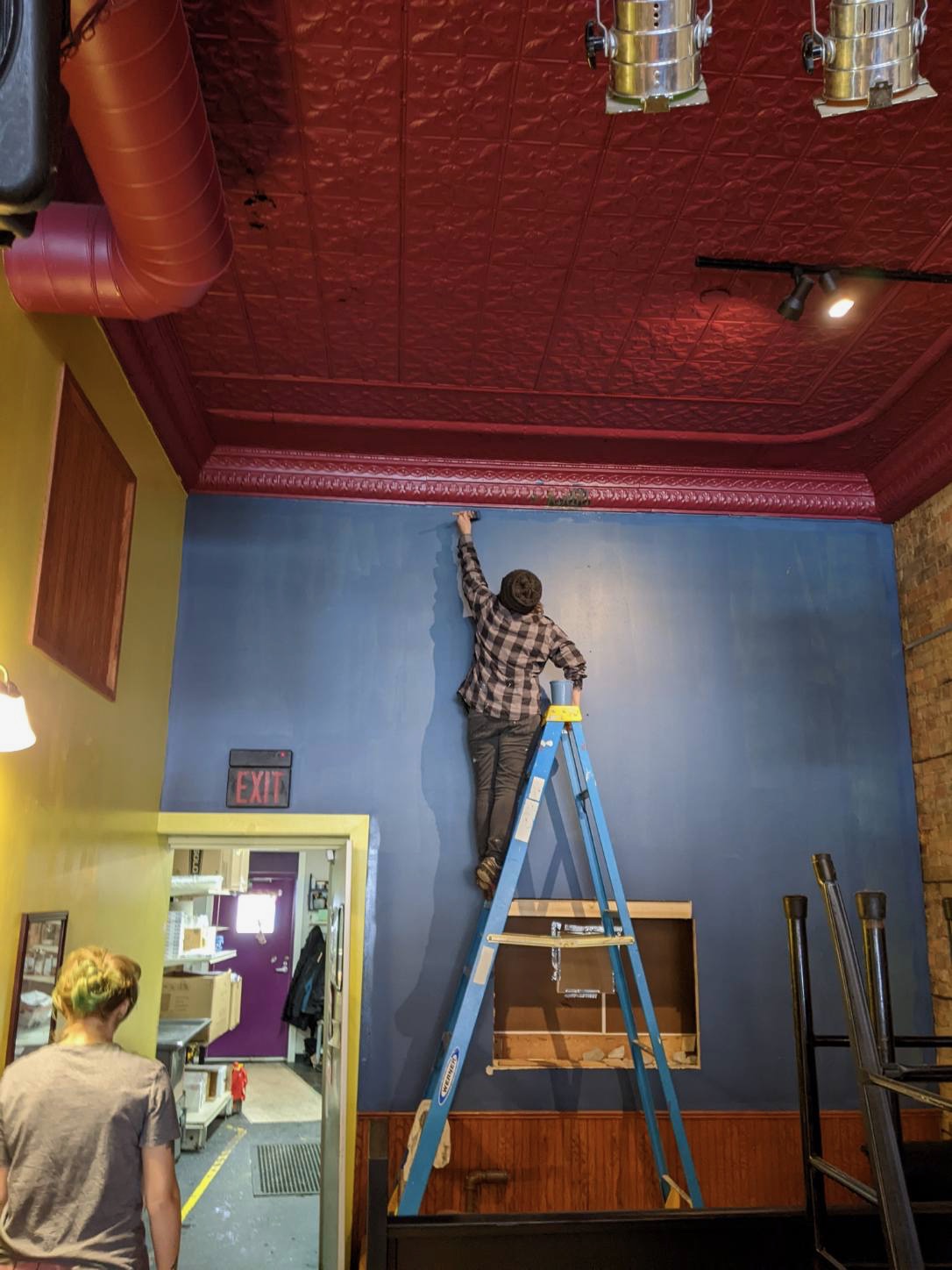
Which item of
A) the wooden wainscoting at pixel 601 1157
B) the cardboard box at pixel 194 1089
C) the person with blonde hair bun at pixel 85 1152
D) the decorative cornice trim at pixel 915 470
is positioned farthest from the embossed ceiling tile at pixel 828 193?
the cardboard box at pixel 194 1089

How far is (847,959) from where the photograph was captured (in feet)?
7.11

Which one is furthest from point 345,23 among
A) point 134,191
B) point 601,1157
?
point 601,1157

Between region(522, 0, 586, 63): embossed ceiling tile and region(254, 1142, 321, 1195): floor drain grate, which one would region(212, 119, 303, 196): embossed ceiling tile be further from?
region(254, 1142, 321, 1195): floor drain grate

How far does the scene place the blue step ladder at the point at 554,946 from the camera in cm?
409

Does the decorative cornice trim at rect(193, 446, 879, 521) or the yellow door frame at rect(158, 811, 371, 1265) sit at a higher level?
the decorative cornice trim at rect(193, 446, 879, 521)

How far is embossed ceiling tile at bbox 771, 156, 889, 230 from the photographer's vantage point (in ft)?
11.1

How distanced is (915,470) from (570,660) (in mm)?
Answer: 2080

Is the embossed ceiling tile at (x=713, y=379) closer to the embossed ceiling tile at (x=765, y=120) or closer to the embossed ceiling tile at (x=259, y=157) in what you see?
the embossed ceiling tile at (x=765, y=120)

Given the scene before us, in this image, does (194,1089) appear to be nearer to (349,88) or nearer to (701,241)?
(701,241)

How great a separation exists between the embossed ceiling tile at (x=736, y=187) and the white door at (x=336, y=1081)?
10.5 ft

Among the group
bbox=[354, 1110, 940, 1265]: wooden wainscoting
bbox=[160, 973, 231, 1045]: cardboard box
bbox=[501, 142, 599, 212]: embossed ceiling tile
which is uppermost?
bbox=[501, 142, 599, 212]: embossed ceiling tile

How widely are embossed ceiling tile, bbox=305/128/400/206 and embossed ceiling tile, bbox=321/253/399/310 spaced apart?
354 mm

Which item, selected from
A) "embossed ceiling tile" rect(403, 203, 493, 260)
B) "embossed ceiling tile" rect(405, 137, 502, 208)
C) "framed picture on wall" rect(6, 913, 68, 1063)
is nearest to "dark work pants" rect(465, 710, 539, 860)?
"framed picture on wall" rect(6, 913, 68, 1063)

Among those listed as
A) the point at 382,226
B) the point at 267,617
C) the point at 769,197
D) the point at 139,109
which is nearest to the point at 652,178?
the point at 769,197
